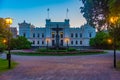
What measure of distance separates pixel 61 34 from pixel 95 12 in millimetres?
67205

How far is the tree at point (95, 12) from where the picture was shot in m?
50.9

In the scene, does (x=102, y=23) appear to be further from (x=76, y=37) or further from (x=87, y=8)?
(x=76, y=37)

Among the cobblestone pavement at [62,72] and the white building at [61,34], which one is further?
the white building at [61,34]

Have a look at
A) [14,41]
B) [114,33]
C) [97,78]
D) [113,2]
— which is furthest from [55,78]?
[14,41]

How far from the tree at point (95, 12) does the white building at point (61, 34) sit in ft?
206

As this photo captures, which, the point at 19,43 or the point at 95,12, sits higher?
the point at 95,12

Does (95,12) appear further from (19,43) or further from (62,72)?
(19,43)

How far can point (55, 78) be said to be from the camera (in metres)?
19.1

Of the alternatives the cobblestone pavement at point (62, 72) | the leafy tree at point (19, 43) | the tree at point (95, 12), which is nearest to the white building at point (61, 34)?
the leafy tree at point (19, 43)

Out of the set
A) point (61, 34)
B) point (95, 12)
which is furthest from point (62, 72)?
point (61, 34)

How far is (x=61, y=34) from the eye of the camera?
12125cm

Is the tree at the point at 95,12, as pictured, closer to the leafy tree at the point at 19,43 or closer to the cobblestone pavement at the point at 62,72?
the cobblestone pavement at the point at 62,72

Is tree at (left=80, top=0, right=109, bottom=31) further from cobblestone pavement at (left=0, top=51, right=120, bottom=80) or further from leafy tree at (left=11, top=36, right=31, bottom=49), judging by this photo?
leafy tree at (left=11, top=36, right=31, bottom=49)

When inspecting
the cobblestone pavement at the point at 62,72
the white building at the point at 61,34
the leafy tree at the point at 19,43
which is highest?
the white building at the point at 61,34
